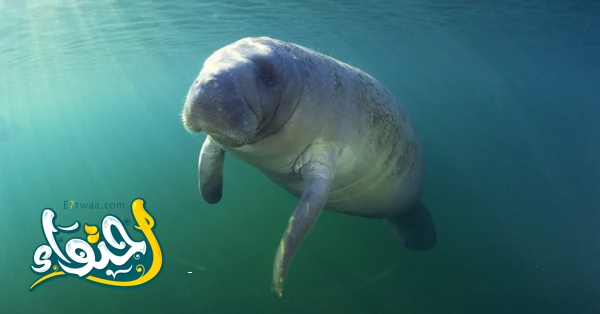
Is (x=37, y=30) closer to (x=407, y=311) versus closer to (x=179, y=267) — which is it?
(x=179, y=267)

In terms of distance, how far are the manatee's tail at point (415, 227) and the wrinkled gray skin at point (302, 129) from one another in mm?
912

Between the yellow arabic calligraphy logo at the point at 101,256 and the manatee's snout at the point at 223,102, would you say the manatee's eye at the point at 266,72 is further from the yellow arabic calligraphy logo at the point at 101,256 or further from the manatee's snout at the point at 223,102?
the yellow arabic calligraphy logo at the point at 101,256

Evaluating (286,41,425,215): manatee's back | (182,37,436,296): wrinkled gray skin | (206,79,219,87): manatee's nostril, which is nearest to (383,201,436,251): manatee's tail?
(286,41,425,215): manatee's back

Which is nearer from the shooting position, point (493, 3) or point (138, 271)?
point (138, 271)

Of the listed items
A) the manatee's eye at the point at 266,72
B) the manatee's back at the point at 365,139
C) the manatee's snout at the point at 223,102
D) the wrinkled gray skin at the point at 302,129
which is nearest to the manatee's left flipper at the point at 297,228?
the wrinkled gray skin at the point at 302,129

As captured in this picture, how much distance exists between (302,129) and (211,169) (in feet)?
4.84

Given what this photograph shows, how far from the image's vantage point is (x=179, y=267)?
22.1 feet

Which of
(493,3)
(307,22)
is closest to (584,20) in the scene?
(493,3)

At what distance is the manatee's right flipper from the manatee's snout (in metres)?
1.52

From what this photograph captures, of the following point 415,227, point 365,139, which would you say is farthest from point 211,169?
point 415,227

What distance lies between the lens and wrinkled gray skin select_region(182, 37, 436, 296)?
7.65 ft

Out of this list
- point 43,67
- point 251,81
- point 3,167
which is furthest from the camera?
point 3,167

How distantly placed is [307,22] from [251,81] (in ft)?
45.5

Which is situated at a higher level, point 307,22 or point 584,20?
point 584,20
